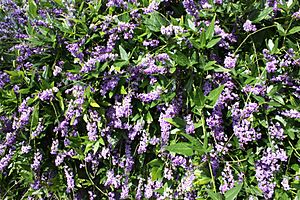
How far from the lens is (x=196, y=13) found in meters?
2.32

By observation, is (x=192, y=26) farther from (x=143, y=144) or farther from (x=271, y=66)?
(x=143, y=144)

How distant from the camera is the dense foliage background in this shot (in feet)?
7.12

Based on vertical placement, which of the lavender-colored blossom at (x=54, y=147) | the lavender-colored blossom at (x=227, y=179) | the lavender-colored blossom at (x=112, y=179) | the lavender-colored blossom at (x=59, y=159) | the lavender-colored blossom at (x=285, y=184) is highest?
the lavender-colored blossom at (x=54, y=147)

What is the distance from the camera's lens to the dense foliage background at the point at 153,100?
217 centimetres

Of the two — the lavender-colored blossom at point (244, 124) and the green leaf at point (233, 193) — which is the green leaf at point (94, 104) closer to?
the lavender-colored blossom at point (244, 124)

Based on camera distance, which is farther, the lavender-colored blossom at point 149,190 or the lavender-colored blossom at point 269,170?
the lavender-colored blossom at point 149,190

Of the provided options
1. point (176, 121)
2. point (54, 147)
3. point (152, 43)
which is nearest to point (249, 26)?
point (152, 43)

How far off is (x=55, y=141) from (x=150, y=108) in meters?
0.70

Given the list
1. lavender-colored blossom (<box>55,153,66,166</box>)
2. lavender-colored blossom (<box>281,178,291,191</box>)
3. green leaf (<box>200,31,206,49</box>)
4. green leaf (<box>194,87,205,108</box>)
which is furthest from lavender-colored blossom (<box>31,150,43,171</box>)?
lavender-colored blossom (<box>281,178,291,191</box>)

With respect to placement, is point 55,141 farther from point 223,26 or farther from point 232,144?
point 223,26

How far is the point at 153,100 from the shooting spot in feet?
7.63

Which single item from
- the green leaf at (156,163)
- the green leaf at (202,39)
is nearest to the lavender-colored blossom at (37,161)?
the green leaf at (156,163)

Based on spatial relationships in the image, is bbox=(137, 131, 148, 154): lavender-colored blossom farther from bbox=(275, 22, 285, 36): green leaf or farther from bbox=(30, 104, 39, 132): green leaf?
bbox=(275, 22, 285, 36): green leaf

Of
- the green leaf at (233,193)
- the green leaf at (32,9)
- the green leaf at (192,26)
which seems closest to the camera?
the green leaf at (233,193)
